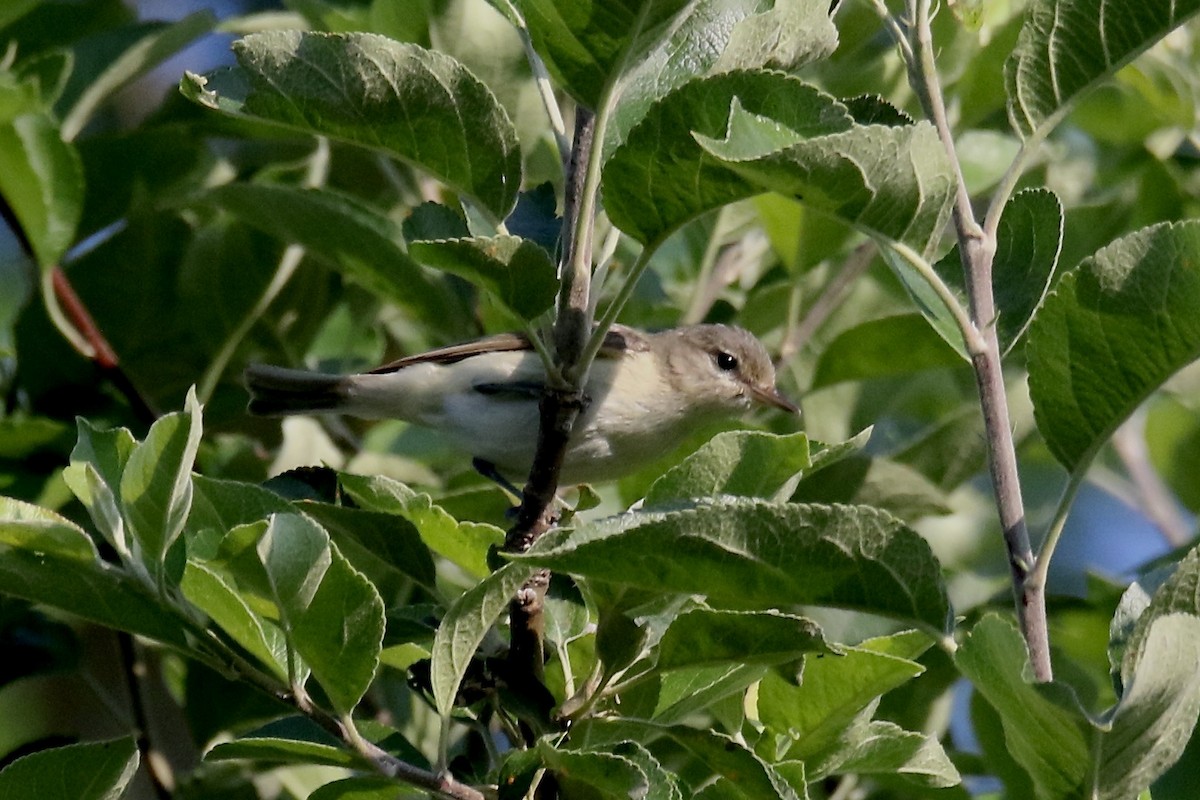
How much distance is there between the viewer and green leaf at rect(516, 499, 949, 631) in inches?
60.9

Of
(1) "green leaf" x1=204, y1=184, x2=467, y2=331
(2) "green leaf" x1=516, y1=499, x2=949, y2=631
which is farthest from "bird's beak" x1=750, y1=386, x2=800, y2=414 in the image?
(2) "green leaf" x1=516, y1=499, x2=949, y2=631

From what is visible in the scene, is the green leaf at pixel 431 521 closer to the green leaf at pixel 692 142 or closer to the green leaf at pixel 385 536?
the green leaf at pixel 385 536

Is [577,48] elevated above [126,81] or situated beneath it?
elevated above

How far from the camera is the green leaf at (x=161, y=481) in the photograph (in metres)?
1.76

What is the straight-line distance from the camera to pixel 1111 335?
1707 millimetres

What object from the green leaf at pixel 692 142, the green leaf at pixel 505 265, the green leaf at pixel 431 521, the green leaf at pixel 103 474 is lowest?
the green leaf at pixel 431 521

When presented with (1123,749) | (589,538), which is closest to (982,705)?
(1123,749)

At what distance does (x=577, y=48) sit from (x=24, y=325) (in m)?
2.27

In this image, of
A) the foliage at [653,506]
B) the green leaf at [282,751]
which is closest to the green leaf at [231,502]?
the foliage at [653,506]

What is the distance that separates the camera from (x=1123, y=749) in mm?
1580

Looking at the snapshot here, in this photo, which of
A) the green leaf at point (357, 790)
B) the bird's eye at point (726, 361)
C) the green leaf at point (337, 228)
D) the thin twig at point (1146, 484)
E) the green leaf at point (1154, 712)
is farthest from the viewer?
the thin twig at point (1146, 484)

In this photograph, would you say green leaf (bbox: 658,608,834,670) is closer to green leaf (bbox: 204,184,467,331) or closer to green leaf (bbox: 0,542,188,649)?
green leaf (bbox: 0,542,188,649)

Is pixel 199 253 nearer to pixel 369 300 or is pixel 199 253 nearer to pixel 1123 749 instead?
pixel 369 300

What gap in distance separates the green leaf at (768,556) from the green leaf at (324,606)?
0.33m
